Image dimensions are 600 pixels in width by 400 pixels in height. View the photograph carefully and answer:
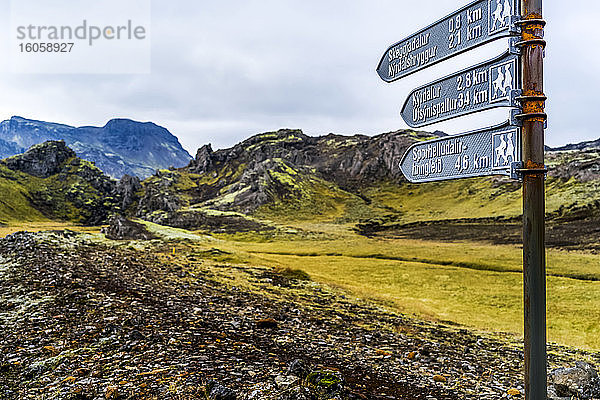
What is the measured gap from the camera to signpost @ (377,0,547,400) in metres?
4.77

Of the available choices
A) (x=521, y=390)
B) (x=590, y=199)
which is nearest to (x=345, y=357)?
(x=521, y=390)

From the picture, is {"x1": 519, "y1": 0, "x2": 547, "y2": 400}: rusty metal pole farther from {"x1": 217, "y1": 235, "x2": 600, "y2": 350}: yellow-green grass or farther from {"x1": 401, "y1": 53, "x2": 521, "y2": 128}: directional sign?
{"x1": 217, "y1": 235, "x2": 600, "y2": 350}: yellow-green grass

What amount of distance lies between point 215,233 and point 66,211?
192ft

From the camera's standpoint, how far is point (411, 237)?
9581cm

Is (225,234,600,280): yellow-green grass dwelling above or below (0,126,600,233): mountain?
below

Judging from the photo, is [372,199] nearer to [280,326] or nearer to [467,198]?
[467,198]

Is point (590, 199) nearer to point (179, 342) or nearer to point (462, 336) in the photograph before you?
point (462, 336)

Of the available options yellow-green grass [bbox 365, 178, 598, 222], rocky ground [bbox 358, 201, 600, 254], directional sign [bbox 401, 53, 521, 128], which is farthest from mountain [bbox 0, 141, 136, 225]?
directional sign [bbox 401, 53, 521, 128]

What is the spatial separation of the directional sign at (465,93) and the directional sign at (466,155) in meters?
0.37

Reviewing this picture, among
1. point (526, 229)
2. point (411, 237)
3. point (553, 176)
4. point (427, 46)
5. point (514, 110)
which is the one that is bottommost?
point (411, 237)

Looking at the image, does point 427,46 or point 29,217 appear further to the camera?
point 29,217

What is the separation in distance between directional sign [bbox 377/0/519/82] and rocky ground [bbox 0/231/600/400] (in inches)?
245

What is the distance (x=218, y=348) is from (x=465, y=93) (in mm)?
9143

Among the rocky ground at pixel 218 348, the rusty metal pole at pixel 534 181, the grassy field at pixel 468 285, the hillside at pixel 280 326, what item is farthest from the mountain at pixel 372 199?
the rusty metal pole at pixel 534 181
